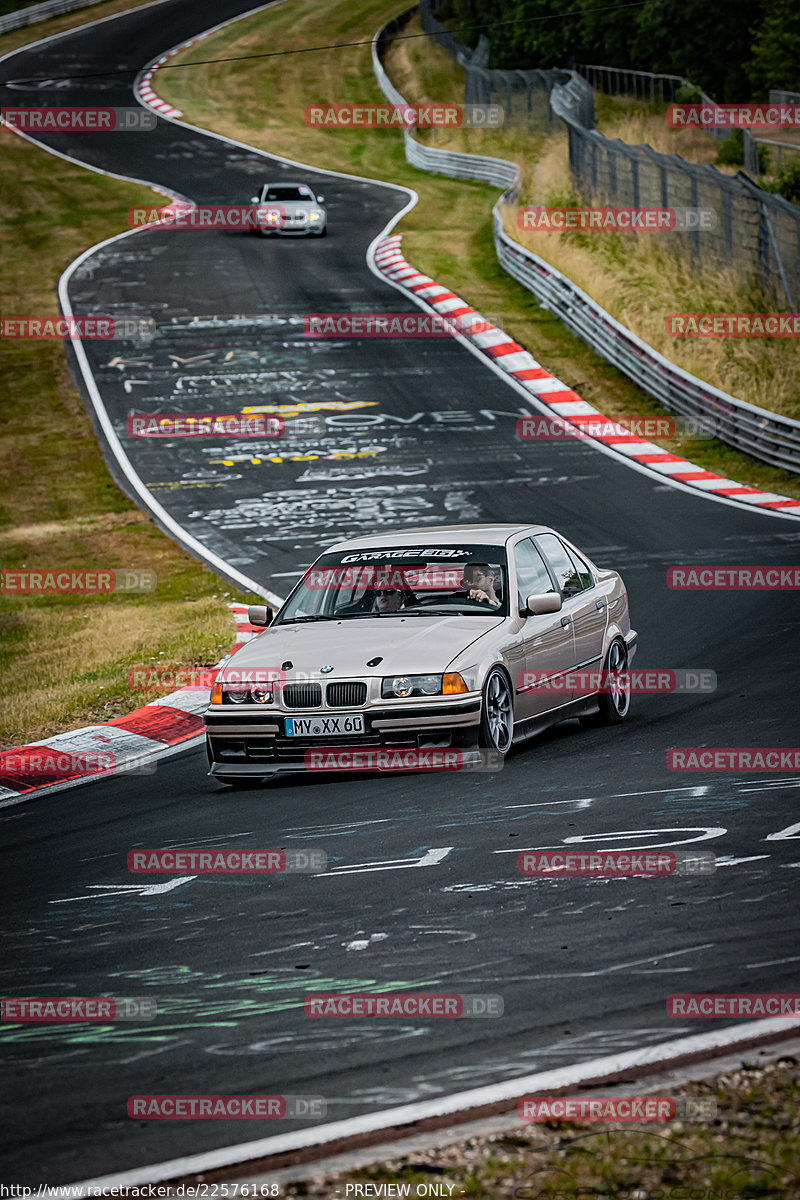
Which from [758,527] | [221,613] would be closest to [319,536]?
[221,613]

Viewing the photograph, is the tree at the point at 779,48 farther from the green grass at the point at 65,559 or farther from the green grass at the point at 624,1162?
the green grass at the point at 624,1162

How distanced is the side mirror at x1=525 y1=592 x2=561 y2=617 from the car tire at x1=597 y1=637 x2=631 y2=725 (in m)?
1.33

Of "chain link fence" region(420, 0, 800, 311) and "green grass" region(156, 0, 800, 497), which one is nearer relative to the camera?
"chain link fence" region(420, 0, 800, 311)

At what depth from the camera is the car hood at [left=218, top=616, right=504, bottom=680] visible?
29.7 ft

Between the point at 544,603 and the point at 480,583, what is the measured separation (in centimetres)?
63

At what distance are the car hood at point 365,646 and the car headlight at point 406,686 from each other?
1.7 inches

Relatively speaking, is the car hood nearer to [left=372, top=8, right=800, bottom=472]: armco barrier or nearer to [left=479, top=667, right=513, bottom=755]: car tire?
[left=479, top=667, right=513, bottom=755]: car tire

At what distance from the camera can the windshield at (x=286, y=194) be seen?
40625mm

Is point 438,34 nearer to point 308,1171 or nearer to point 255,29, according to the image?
point 255,29

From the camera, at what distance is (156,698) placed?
1240 centimetres

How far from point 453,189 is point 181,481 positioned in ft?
83.8

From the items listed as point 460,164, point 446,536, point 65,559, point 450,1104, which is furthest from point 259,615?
point 460,164

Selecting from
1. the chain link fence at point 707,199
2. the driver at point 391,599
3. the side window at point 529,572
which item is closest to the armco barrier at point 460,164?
the chain link fence at point 707,199

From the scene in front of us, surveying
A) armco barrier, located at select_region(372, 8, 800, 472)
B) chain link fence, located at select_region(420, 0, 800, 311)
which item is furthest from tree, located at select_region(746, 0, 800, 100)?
armco barrier, located at select_region(372, 8, 800, 472)
